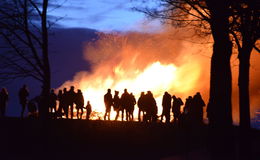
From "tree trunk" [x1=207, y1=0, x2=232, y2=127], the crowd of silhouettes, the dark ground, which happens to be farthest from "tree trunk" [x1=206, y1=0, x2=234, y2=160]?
the crowd of silhouettes

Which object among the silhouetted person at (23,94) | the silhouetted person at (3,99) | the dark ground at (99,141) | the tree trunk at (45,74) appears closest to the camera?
the tree trunk at (45,74)

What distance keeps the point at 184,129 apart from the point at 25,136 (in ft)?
25.0

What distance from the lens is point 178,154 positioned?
63.2 feet

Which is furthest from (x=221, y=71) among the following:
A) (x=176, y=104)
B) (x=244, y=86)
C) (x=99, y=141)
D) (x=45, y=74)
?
(x=176, y=104)

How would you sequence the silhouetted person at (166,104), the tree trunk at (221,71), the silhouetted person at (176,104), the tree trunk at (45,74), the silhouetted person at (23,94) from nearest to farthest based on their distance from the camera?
the tree trunk at (221,71) → the tree trunk at (45,74) → the silhouetted person at (23,94) → the silhouetted person at (166,104) → the silhouetted person at (176,104)

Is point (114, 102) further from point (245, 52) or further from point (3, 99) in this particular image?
point (245, 52)

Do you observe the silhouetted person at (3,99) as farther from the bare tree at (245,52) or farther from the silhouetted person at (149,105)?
the bare tree at (245,52)

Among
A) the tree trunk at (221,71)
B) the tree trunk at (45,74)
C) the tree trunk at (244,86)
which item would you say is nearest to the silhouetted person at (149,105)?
the tree trunk at (244,86)

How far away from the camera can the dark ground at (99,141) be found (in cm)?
1880

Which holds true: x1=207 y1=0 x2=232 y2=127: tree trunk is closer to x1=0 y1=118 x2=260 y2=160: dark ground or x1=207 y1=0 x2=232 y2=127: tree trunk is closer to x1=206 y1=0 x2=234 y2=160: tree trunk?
x1=206 y1=0 x2=234 y2=160: tree trunk

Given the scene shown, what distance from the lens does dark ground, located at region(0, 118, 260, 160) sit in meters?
18.8

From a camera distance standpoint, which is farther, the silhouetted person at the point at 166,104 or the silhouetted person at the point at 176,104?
the silhouetted person at the point at 176,104

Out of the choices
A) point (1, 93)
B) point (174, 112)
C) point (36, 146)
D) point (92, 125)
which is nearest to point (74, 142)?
point (36, 146)

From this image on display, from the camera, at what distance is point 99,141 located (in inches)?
864
